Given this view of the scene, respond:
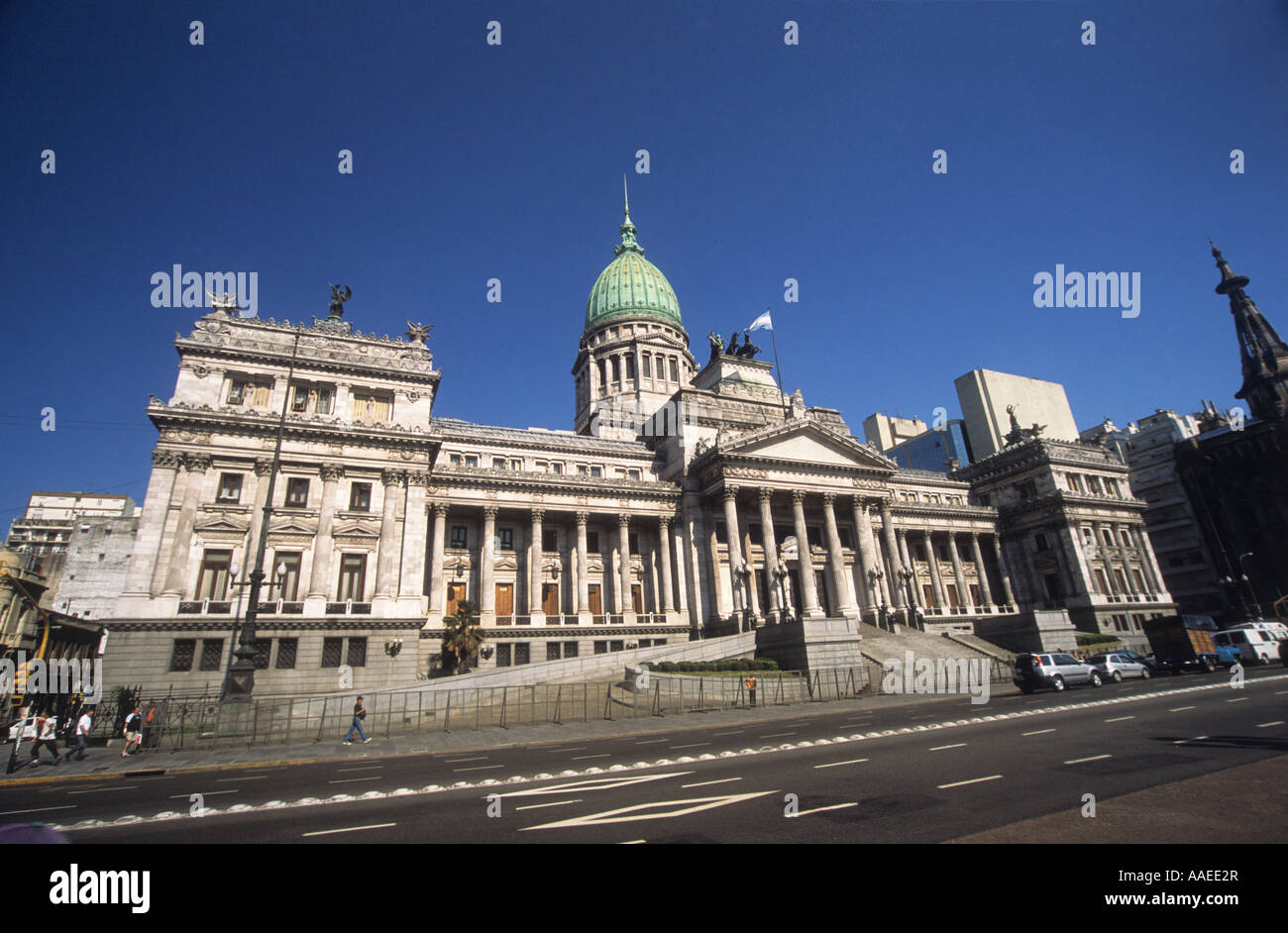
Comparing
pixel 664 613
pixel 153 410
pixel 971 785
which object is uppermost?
pixel 153 410

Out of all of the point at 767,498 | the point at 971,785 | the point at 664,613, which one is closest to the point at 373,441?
the point at 664,613

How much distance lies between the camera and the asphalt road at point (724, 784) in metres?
8.91

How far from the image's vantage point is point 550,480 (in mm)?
46312

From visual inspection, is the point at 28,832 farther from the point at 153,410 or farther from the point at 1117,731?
the point at 153,410

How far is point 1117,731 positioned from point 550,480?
36.5 m

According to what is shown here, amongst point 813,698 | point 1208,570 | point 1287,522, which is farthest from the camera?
point 1208,570

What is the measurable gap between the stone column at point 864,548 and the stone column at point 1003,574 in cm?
2204

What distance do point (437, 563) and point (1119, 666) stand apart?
132 feet

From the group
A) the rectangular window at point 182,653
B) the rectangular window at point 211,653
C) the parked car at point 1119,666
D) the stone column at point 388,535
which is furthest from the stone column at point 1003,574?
the rectangular window at point 182,653

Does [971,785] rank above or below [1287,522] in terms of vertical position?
below

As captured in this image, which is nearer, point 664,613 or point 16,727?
point 16,727

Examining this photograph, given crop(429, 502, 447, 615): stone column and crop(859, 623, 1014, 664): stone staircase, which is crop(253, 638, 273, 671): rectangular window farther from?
crop(859, 623, 1014, 664): stone staircase

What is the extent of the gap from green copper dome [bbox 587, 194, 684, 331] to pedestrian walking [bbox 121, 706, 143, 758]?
59667mm
